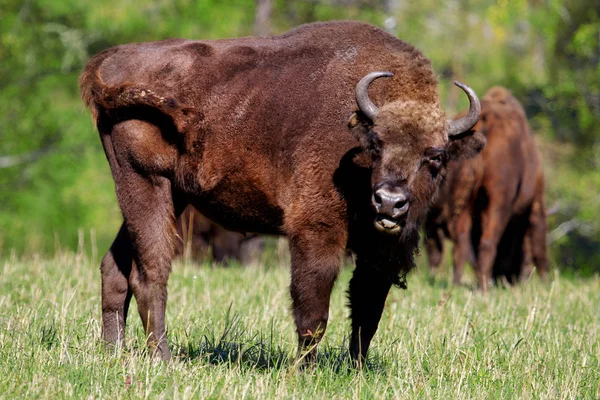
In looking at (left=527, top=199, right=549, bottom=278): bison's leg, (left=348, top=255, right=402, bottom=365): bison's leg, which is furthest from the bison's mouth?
(left=527, top=199, right=549, bottom=278): bison's leg

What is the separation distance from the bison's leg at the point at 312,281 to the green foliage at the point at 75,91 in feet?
66.4

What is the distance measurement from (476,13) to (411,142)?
116ft

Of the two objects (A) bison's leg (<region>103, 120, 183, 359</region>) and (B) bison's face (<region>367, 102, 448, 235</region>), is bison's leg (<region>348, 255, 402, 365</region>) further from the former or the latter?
(A) bison's leg (<region>103, 120, 183, 359</region>)

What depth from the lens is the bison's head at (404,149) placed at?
5625mm

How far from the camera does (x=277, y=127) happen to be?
639cm

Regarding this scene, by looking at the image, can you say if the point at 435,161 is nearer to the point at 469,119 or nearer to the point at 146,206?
the point at 469,119

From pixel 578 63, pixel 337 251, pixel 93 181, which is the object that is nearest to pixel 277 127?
pixel 337 251

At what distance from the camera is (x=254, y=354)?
6.42 meters

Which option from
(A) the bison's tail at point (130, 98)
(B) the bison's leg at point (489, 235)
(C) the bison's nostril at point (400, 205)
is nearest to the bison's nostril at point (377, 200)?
(C) the bison's nostril at point (400, 205)

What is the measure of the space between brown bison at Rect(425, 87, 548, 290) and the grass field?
9.17 feet

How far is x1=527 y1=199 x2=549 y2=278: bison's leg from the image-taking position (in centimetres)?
1467

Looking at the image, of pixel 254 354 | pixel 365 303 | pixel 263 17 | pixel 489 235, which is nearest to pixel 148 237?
pixel 254 354

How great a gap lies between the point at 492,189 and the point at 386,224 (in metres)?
7.35

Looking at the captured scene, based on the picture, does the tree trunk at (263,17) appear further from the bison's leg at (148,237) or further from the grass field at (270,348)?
the bison's leg at (148,237)
